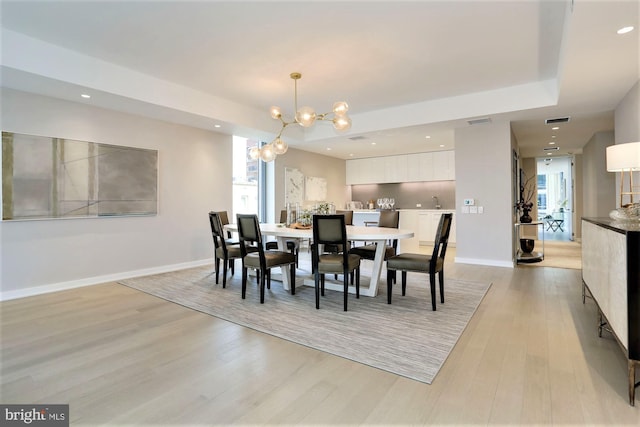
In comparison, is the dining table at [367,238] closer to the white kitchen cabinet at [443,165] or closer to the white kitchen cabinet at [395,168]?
the white kitchen cabinet at [443,165]

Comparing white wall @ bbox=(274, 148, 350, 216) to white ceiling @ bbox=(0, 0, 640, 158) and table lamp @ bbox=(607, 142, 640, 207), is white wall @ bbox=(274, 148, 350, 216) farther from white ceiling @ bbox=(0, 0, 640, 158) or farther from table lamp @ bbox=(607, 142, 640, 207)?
table lamp @ bbox=(607, 142, 640, 207)

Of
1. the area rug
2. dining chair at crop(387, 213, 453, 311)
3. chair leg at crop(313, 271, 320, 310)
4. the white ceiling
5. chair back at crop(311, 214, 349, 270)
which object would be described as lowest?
the area rug

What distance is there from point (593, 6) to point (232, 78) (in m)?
3.72

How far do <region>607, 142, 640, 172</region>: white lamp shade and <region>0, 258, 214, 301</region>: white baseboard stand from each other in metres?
5.79

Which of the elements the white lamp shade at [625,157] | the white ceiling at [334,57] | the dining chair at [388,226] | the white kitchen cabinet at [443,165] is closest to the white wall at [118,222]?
the white ceiling at [334,57]

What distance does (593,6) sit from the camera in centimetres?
220

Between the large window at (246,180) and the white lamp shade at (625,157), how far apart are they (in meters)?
5.65

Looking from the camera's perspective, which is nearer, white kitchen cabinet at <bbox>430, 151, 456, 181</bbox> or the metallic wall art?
the metallic wall art

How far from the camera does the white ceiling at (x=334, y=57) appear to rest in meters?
2.76

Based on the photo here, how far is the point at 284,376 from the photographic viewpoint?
1.95m

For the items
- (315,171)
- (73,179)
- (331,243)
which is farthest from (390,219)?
(73,179)

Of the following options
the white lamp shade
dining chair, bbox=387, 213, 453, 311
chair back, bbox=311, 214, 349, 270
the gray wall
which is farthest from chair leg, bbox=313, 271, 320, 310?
the gray wall

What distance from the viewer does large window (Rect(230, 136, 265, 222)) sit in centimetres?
656

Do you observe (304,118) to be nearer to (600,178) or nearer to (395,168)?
(395,168)
